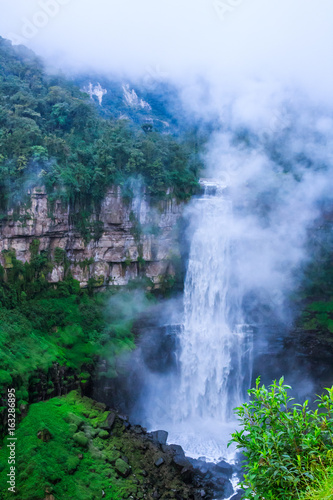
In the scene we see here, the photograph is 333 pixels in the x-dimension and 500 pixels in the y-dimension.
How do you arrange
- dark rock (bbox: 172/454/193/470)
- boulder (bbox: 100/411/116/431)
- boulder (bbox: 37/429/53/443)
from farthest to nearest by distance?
boulder (bbox: 100/411/116/431) < dark rock (bbox: 172/454/193/470) < boulder (bbox: 37/429/53/443)

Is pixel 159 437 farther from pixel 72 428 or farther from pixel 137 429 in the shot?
pixel 72 428

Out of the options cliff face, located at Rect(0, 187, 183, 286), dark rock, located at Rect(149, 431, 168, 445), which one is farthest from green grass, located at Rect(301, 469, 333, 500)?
cliff face, located at Rect(0, 187, 183, 286)

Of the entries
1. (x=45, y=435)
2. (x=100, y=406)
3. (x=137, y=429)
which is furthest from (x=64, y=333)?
(x=45, y=435)

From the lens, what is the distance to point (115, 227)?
22656 millimetres

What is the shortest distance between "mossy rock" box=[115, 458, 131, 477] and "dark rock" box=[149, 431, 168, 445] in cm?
266

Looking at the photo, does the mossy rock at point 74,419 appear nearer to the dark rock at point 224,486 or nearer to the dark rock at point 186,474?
the dark rock at point 186,474

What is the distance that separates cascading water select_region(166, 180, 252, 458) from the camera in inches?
819

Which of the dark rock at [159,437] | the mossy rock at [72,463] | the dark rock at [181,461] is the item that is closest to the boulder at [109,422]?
the dark rock at [159,437]

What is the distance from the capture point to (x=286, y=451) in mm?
4809

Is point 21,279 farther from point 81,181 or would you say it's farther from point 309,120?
point 309,120

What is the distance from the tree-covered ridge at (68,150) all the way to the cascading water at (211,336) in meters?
2.90

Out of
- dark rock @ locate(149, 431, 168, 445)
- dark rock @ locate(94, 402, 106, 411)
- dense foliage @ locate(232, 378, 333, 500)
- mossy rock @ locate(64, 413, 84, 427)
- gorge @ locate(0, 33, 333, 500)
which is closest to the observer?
dense foliage @ locate(232, 378, 333, 500)

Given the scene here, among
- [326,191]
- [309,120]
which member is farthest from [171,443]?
[309,120]

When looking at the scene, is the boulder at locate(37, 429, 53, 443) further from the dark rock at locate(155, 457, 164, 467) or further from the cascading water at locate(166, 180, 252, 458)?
the cascading water at locate(166, 180, 252, 458)
